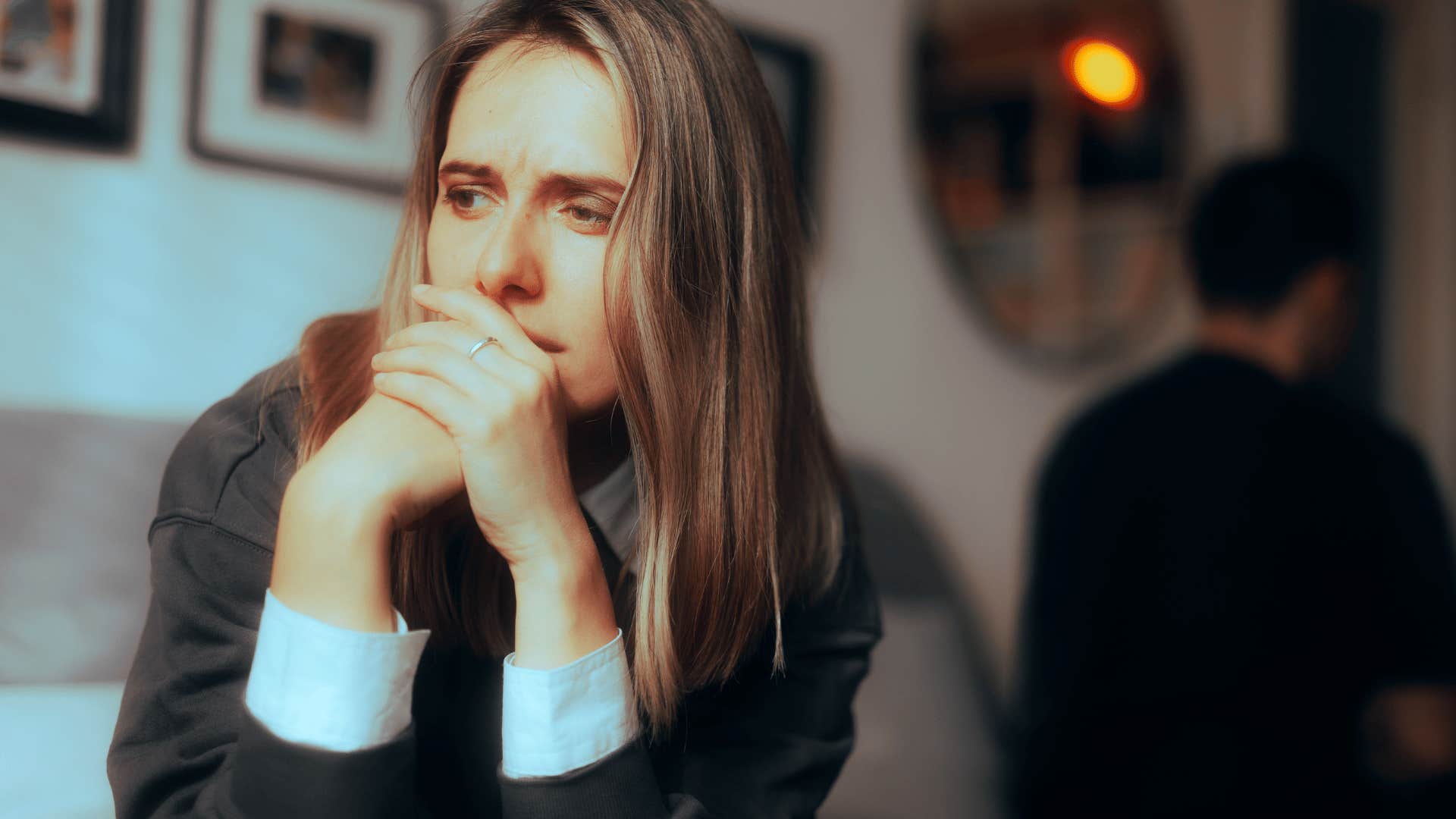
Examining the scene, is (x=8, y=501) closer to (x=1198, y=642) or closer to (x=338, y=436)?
(x=338, y=436)

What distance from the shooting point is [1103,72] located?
2.21 m

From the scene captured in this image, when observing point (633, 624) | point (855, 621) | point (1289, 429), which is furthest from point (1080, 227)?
point (633, 624)

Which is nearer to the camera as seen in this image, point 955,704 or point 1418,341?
point 955,704

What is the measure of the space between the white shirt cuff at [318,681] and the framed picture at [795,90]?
105 centimetres

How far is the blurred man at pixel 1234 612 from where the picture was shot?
63.9 inches

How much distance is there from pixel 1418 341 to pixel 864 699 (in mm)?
2427

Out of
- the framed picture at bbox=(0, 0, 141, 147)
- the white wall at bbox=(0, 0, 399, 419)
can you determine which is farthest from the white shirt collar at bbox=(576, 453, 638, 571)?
the framed picture at bbox=(0, 0, 141, 147)

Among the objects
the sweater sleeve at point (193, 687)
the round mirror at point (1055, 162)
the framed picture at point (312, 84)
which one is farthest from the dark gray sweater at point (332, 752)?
the round mirror at point (1055, 162)

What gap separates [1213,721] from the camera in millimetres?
1634

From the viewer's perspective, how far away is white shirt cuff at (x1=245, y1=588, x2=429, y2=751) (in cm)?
63

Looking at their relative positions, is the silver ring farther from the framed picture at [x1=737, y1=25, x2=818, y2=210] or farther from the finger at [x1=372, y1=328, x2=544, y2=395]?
the framed picture at [x1=737, y1=25, x2=818, y2=210]

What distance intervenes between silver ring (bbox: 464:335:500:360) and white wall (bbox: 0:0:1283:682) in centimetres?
44

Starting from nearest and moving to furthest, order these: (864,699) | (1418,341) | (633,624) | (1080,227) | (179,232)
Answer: (633,624), (179,232), (864,699), (1080,227), (1418,341)

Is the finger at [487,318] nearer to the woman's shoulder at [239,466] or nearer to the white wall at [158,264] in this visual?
the woman's shoulder at [239,466]
